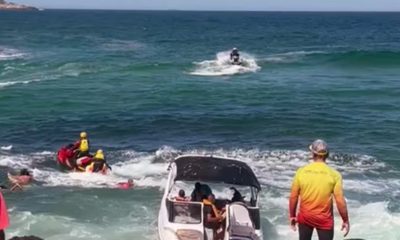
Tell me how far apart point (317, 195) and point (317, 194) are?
0.05 feet

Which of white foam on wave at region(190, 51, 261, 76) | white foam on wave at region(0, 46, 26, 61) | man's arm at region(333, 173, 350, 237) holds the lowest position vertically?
white foam on wave at region(0, 46, 26, 61)

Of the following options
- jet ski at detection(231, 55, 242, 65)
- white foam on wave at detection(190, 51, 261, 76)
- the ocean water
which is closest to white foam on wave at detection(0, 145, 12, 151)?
the ocean water

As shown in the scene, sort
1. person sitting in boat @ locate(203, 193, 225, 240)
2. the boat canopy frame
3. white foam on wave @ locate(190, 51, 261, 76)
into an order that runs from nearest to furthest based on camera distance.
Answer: person sitting in boat @ locate(203, 193, 225, 240) → the boat canopy frame → white foam on wave @ locate(190, 51, 261, 76)

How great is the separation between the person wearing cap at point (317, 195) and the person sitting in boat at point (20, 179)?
1104 centimetres

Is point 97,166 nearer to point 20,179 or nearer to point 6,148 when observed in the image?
point 20,179

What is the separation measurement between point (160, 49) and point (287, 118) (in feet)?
135

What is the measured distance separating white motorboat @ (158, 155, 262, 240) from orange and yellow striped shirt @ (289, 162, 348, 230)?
2786 mm

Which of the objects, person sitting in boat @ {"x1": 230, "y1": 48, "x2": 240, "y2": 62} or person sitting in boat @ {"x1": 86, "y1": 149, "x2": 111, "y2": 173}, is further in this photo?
person sitting in boat @ {"x1": 230, "y1": 48, "x2": 240, "y2": 62}

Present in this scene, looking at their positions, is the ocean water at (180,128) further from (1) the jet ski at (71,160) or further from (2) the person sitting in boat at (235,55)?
(2) the person sitting in boat at (235,55)

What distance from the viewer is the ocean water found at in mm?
16250

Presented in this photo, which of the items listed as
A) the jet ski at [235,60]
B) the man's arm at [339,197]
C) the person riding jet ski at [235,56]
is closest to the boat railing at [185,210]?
the man's arm at [339,197]

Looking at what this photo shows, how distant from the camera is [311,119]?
29.1 meters

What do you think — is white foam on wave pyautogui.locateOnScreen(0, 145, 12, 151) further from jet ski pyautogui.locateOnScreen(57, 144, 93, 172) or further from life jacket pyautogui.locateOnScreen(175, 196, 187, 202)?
life jacket pyautogui.locateOnScreen(175, 196, 187, 202)

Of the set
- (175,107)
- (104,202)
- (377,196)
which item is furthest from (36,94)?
(377,196)
